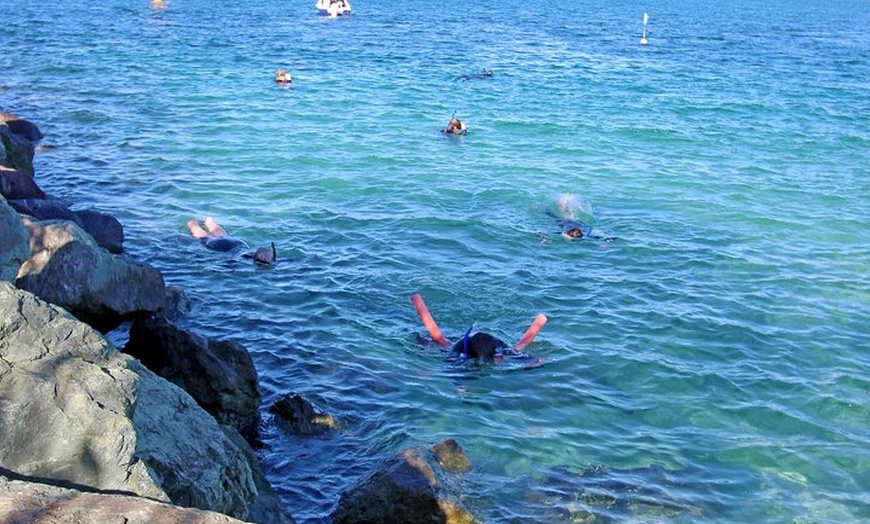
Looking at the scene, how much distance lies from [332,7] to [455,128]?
33.8 meters

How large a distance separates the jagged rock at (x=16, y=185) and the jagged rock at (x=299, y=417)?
7064 mm

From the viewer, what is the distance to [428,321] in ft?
46.3

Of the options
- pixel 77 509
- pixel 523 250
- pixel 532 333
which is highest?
pixel 77 509

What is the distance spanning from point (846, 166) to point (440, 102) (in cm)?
1277

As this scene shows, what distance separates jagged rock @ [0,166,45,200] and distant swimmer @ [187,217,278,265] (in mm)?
2831

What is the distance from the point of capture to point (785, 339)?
14.6 meters

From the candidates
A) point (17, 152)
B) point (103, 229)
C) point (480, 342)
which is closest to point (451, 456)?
point (480, 342)

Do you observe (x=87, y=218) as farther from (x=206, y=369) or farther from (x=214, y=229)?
(x=206, y=369)

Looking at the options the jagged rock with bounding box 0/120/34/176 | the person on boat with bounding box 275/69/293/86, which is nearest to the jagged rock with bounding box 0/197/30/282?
the jagged rock with bounding box 0/120/34/176

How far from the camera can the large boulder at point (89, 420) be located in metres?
5.82

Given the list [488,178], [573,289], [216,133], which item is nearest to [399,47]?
[216,133]

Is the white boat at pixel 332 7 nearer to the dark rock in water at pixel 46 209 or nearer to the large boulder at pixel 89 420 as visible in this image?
the dark rock in water at pixel 46 209

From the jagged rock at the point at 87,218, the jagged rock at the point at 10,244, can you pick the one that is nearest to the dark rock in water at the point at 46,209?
the jagged rock at the point at 87,218

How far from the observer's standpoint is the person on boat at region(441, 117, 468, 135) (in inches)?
1065
